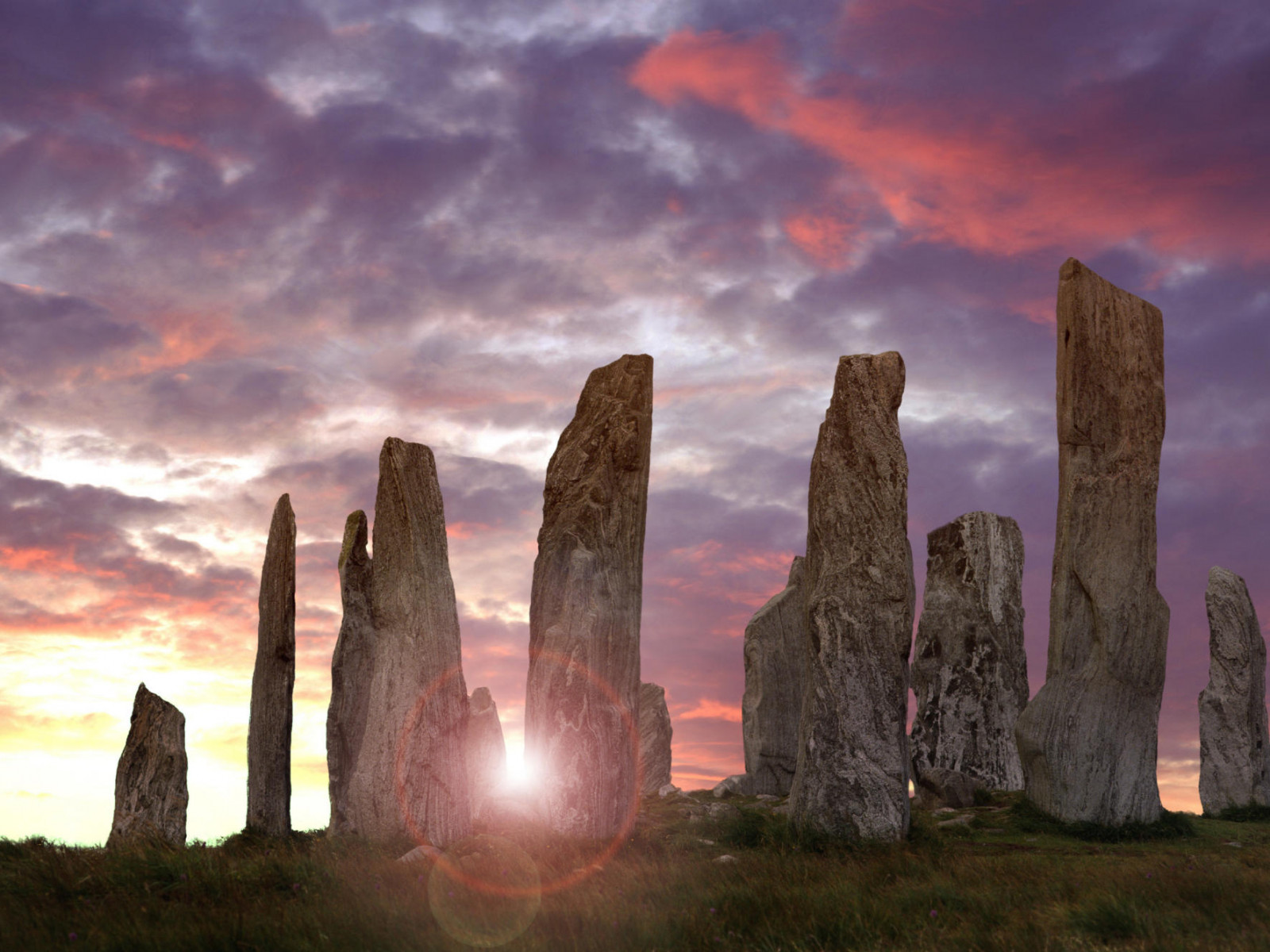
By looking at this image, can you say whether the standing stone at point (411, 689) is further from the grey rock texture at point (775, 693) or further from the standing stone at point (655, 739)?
the standing stone at point (655, 739)

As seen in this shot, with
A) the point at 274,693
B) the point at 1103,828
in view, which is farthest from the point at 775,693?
the point at 274,693

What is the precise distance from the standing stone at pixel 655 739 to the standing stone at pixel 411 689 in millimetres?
13212

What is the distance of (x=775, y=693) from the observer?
22594mm

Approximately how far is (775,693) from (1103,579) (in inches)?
303

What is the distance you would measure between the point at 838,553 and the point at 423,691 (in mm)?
6281

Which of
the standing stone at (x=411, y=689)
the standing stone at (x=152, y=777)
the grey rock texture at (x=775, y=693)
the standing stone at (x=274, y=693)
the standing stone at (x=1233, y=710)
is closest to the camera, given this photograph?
the standing stone at (x=411, y=689)

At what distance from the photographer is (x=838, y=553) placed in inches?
593

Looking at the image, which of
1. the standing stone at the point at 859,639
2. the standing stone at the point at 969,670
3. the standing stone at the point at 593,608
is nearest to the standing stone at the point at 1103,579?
the standing stone at the point at 859,639

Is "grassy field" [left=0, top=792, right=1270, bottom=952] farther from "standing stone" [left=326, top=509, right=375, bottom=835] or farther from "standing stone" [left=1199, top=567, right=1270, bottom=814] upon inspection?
"standing stone" [left=1199, top=567, right=1270, bottom=814]

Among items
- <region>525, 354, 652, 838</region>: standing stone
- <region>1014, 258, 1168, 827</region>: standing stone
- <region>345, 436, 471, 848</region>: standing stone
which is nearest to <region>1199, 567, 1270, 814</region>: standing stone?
<region>1014, 258, 1168, 827</region>: standing stone

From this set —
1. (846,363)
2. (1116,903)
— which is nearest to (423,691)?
(846,363)

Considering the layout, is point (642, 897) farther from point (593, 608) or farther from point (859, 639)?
point (593, 608)

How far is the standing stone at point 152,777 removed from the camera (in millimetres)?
15961

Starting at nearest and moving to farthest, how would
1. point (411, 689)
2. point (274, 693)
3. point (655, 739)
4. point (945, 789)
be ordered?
point (411, 689) < point (274, 693) < point (945, 789) < point (655, 739)
